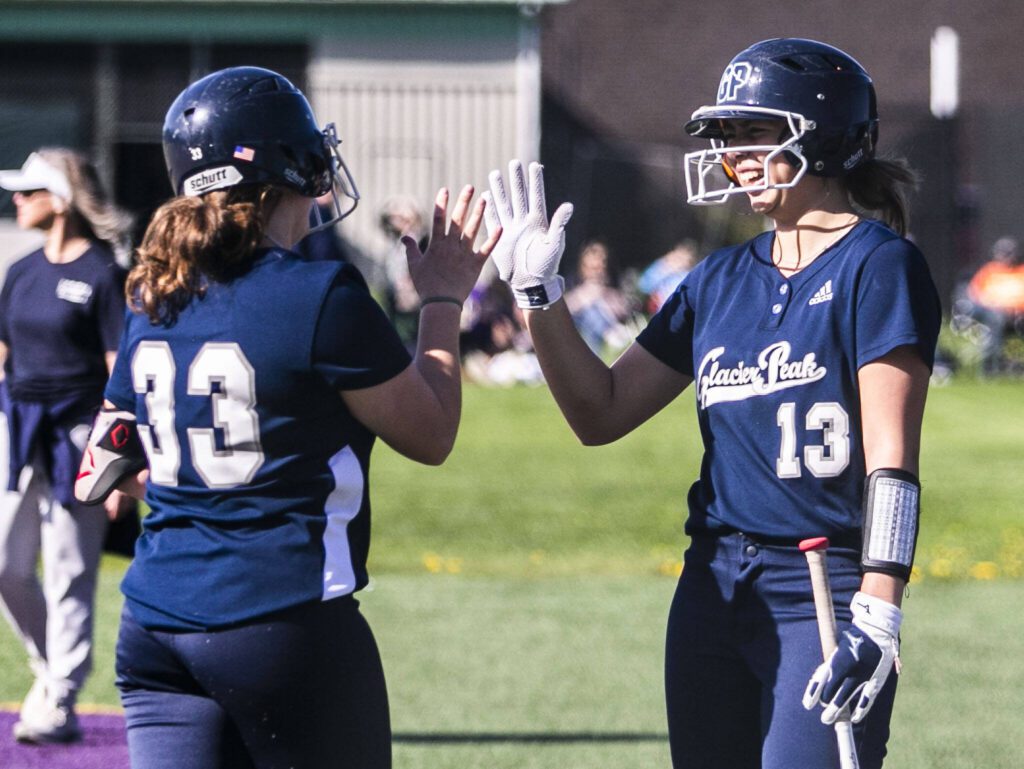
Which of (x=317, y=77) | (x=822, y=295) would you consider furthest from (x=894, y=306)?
(x=317, y=77)

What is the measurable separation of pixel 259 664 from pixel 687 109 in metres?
26.7

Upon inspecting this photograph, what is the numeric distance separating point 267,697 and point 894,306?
1.39m

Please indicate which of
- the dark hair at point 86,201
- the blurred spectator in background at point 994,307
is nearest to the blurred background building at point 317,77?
the blurred spectator in background at point 994,307

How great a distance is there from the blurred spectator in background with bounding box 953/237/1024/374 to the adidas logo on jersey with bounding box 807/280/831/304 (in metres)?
16.2

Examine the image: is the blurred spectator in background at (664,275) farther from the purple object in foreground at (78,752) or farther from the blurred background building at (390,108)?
the purple object in foreground at (78,752)

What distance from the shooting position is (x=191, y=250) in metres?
3.08

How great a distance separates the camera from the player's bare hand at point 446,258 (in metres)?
3.36

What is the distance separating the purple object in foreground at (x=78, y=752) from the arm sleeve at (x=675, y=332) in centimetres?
287

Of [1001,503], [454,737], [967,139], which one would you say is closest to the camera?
[454,737]

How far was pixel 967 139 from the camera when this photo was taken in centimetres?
2339

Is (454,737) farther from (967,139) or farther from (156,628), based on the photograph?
(967,139)

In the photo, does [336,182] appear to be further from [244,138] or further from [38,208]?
[38,208]

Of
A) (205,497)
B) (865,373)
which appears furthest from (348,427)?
(865,373)

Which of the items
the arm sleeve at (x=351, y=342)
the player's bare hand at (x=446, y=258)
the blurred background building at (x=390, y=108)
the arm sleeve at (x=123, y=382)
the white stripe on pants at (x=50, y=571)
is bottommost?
the white stripe on pants at (x=50, y=571)
